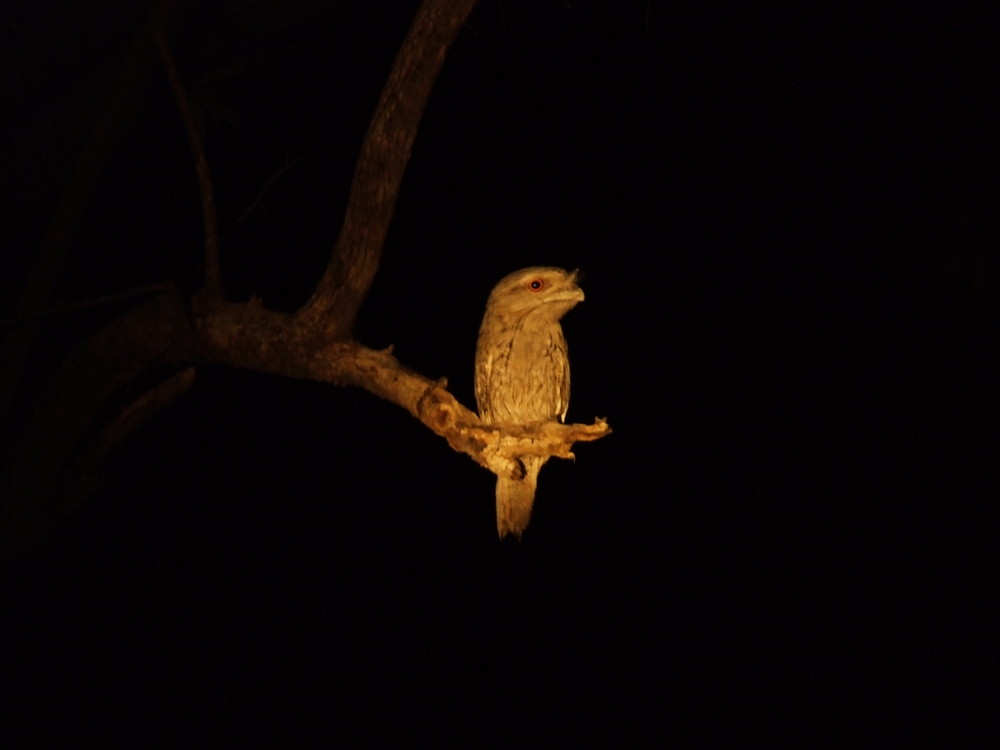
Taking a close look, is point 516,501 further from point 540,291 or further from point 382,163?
point 382,163

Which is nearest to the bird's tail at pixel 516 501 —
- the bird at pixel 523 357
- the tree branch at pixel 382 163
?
the bird at pixel 523 357

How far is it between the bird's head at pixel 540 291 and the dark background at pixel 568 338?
0.31 meters

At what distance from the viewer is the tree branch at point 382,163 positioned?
5.49 feet

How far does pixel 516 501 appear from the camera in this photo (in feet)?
5.88

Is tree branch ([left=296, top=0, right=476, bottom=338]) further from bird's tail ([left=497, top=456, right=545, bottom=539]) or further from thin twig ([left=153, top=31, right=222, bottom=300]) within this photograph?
bird's tail ([left=497, top=456, right=545, bottom=539])

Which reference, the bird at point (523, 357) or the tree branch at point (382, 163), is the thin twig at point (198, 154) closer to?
the tree branch at point (382, 163)

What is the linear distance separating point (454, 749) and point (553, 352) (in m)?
0.86

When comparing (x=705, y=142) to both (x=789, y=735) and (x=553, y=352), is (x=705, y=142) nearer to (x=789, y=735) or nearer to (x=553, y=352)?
(x=553, y=352)

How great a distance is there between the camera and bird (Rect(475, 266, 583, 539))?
1757 millimetres

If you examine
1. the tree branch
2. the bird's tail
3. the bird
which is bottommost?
the bird's tail

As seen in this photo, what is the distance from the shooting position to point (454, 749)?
1.81m

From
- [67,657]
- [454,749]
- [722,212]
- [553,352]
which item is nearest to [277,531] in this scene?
[67,657]

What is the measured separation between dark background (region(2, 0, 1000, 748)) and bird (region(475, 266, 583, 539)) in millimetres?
172

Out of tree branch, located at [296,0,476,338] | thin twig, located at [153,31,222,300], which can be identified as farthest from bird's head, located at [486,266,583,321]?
thin twig, located at [153,31,222,300]
